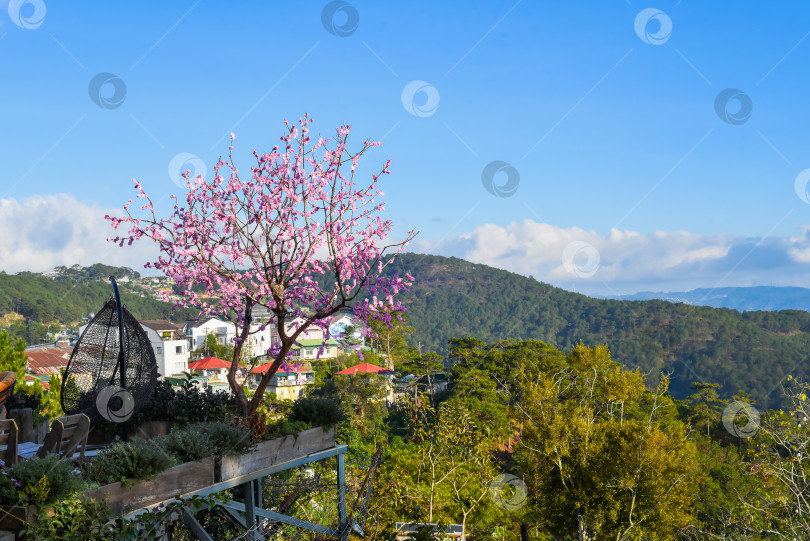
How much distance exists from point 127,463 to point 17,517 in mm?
774

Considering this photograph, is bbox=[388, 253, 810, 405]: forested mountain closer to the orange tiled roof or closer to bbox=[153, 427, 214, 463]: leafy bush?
the orange tiled roof

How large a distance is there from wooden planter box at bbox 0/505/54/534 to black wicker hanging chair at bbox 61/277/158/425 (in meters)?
2.49

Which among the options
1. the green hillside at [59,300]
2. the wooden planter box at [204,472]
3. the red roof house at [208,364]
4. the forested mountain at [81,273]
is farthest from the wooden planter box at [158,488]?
the forested mountain at [81,273]

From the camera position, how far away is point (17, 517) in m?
3.57

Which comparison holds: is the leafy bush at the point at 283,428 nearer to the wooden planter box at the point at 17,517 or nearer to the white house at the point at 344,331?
the white house at the point at 344,331

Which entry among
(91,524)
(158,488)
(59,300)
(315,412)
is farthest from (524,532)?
(59,300)

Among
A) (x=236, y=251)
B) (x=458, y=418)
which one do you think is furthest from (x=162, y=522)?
(x=458, y=418)

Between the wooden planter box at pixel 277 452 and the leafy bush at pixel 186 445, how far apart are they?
0.80 ft

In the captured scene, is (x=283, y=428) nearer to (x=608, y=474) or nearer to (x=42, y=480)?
(x=42, y=480)

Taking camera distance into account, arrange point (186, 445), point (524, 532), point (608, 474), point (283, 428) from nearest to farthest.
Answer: point (186, 445) → point (283, 428) → point (608, 474) → point (524, 532)

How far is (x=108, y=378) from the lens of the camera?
6.58 m

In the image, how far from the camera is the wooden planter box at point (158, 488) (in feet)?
13.5

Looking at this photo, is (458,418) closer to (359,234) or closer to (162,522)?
(359,234)

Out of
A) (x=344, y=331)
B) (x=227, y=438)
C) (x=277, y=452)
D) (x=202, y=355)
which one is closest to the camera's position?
(x=227, y=438)
